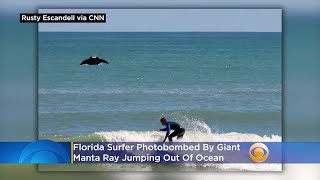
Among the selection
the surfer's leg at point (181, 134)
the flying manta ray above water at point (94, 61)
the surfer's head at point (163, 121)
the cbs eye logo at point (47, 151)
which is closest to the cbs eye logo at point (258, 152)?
the surfer's leg at point (181, 134)

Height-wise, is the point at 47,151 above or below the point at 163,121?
below

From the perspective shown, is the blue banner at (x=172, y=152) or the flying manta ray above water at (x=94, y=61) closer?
the blue banner at (x=172, y=152)

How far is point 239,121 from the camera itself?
1162cm

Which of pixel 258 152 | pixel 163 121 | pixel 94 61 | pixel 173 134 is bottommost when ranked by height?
pixel 258 152

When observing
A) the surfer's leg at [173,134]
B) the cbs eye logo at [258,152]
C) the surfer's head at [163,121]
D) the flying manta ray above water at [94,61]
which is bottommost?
the cbs eye logo at [258,152]

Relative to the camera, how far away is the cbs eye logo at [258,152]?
454 inches

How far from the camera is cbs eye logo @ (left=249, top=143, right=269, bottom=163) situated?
1153 cm

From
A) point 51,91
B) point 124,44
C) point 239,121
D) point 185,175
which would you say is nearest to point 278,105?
point 239,121

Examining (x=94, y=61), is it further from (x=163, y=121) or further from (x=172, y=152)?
(x=172, y=152)

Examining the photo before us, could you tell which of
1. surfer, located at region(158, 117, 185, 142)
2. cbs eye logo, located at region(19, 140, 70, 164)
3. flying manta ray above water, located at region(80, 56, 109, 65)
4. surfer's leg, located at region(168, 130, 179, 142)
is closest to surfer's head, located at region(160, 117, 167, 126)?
surfer, located at region(158, 117, 185, 142)

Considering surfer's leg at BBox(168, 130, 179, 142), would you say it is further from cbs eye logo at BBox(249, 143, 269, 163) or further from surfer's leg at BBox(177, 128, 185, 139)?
cbs eye logo at BBox(249, 143, 269, 163)

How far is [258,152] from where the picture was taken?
1154cm

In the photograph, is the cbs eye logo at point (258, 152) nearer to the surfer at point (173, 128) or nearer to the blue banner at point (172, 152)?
the blue banner at point (172, 152)

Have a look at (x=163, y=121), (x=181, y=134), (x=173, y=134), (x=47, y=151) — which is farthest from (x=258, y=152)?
(x=47, y=151)
